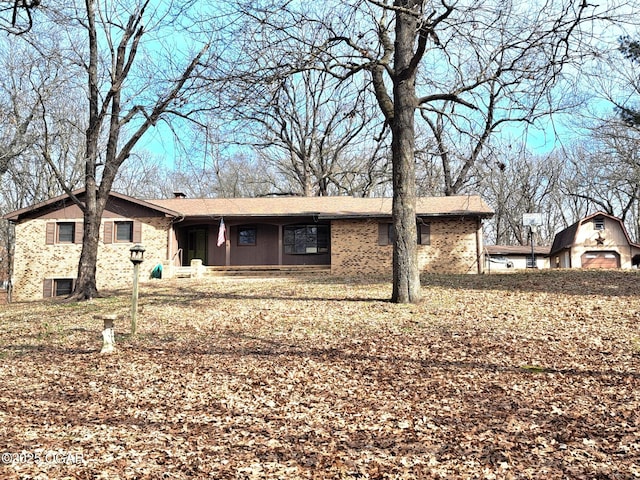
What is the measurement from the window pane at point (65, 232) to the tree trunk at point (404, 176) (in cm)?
1629

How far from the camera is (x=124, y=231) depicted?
2059cm

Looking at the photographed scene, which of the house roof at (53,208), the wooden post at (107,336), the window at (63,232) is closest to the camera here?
the wooden post at (107,336)

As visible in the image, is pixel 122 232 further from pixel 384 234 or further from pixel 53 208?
pixel 384 234

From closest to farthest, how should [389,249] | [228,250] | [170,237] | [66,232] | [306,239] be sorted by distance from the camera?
[389,249]
[170,237]
[66,232]
[228,250]
[306,239]

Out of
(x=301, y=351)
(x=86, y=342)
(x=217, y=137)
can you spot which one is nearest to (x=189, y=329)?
(x=86, y=342)

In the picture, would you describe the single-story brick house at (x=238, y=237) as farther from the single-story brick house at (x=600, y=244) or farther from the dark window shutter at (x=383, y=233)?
the single-story brick house at (x=600, y=244)

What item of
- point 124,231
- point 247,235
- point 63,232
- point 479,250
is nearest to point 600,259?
point 479,250

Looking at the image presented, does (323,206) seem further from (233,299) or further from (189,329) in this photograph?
(189,329)

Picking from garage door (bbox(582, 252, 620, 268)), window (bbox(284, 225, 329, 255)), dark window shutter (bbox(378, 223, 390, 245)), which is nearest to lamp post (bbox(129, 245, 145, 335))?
dark window shutter (bbox(378, 223, 390, 245))

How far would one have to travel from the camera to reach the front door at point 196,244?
22391mm

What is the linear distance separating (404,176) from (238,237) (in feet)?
43.1

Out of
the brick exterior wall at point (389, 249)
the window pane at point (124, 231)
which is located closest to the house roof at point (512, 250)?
the brick exterior wall at point (389, 249)

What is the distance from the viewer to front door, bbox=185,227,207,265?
22391 mm

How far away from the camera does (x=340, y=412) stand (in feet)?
15.2
